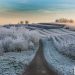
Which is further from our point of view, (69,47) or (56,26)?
(56,26)

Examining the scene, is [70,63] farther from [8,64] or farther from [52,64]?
[8,64]

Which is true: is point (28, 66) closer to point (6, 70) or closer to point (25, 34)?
point (6, 70)

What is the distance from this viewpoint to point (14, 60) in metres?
13.3

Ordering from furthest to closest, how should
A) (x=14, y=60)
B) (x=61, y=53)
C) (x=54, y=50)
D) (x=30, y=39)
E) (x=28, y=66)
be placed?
(x=30, y=39) < (x=54, y=50) < (x=61, y=53) < (x=14, y=60) < (x=28, y=66)

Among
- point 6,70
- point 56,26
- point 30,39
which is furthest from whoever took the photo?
point 56,26

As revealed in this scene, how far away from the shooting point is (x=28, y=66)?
12.2 metres

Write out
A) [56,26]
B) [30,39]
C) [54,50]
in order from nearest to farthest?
[54,50] < [30,39] < [56,26]

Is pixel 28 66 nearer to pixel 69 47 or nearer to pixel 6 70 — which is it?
pixel 6 70

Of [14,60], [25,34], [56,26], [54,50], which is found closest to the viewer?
[14,60]

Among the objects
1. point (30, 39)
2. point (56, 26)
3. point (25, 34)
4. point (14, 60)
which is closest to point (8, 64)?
point (14, 60)

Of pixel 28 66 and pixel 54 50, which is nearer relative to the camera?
pixel 28 66

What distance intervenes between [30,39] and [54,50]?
5200 mm

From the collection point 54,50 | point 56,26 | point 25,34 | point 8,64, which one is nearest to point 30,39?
point 25,34

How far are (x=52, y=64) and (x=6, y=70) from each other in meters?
2.17
